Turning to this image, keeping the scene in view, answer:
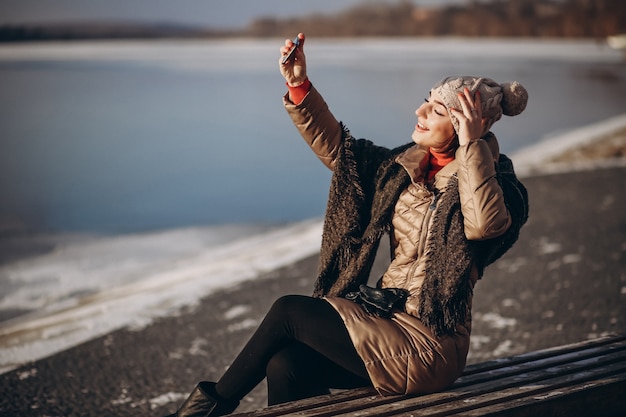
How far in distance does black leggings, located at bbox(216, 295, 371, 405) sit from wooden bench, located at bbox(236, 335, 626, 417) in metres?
0.07

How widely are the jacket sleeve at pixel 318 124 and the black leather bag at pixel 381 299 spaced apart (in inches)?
17.8

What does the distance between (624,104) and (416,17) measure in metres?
11.9

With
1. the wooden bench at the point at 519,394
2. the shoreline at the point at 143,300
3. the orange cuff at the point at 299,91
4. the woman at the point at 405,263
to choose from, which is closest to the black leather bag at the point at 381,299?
the woman at the point at 405,263

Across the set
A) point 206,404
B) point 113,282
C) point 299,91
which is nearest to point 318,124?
point 299,91

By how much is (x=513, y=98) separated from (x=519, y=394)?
871 mm

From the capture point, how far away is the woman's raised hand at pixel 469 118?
2365 millimetres

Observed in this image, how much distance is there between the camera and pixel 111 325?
13.8 feet

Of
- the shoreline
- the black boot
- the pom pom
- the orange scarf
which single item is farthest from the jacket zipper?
the shoreline

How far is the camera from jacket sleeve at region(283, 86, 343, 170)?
257 centimetres

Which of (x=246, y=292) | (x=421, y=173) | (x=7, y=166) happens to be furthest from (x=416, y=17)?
(x=421, y=173)

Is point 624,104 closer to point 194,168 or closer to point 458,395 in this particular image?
point 194,168

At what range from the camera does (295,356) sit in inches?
93.4

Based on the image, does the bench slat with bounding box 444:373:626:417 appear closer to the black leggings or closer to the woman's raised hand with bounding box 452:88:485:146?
the black leggings

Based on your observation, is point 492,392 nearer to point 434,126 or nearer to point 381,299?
point 381,299
